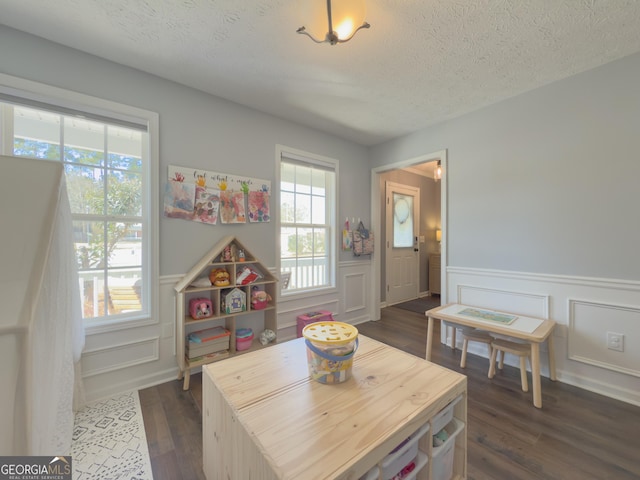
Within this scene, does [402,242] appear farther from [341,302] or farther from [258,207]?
[258,207]

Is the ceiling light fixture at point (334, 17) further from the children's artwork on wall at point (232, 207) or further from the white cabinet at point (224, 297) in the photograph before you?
the white cabinet at point (224, 297)

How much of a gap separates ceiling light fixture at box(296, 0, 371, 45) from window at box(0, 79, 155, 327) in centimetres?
156

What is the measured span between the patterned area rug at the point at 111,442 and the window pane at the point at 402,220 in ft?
13.2

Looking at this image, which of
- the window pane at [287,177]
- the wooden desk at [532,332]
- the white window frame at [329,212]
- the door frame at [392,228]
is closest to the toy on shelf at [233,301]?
the white window frame at [329,212]

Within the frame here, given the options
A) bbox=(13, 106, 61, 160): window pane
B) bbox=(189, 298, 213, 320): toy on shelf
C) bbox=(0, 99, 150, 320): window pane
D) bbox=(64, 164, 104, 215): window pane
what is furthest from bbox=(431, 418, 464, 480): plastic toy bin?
bbox=(13, 106, 61, 160): window pane

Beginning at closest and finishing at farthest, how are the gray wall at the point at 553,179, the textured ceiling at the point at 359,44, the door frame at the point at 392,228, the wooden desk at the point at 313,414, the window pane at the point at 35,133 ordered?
1. the wooden desk at the point at 313,414
2. the textured ceiling at the point at 359,44
3. the window pane at the point at 35,133
4. the gray wall at the point at 553,179
5. the door frame at the point at 392,228

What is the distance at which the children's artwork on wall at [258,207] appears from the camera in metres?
2.57

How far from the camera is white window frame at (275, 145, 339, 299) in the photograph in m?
2.79

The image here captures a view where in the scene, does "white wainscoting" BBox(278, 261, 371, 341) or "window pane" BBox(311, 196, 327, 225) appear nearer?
"white wainscoting" BBox(278, 261, 371, 341)

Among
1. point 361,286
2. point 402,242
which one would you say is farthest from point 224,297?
point 402,242

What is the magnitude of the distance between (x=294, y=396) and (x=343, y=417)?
209mm

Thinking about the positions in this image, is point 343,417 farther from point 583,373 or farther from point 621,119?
point 621,119

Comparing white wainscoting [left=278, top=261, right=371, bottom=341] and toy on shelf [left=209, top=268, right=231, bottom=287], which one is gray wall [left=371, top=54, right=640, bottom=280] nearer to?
white wainscoting [left=278, top=261, right=371, bottom=341]

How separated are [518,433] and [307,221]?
2507 millimetres
